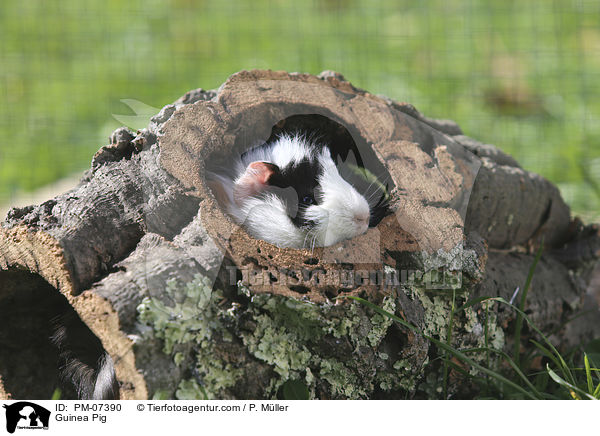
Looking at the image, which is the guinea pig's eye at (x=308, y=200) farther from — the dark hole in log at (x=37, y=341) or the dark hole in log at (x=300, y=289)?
the dark hole in log at (x=37, y=341)

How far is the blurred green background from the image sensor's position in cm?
214

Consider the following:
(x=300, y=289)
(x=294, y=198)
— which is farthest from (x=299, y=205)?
(x=300, y=289)

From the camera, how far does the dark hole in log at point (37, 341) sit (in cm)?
108

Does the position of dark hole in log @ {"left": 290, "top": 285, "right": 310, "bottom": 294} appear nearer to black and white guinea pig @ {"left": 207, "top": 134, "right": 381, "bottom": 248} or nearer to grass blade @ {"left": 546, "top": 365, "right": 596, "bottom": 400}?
black and white guinea pig @ {"left": 207, "top": 134, "right": 381, "bottom": 248}

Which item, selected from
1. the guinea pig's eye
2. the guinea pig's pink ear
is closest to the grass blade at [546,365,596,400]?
the guinea pig's eye

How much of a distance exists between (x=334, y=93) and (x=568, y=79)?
1699mm

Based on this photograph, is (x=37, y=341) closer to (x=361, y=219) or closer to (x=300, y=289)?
(x=300, y=289)

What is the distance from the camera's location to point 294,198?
4.01 feet

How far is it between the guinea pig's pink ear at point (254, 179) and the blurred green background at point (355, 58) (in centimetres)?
100
